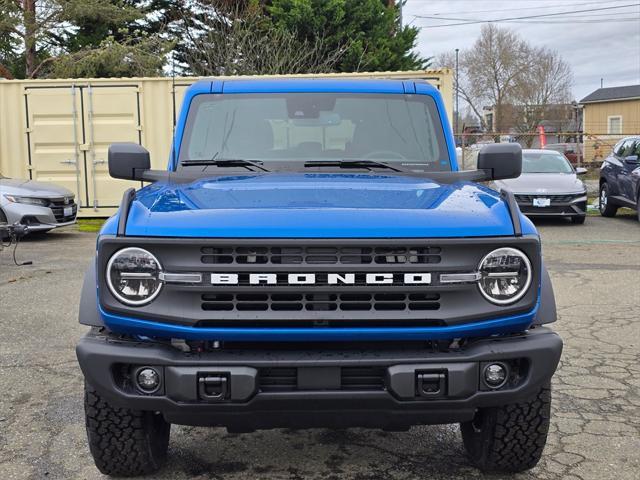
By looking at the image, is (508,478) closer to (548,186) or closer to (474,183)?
(474,183)

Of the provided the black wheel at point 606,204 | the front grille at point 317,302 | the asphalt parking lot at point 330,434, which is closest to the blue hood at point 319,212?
the front grille at point 317,302

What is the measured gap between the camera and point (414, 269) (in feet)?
9.04

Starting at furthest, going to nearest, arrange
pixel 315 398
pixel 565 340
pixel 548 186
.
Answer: pixel 548 186
pixel 565 340
pixel 315 398

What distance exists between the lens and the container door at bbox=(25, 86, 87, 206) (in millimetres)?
13992

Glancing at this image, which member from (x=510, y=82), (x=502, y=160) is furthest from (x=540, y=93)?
(x=502, y=160)

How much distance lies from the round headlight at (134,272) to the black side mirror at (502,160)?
6.68 ft

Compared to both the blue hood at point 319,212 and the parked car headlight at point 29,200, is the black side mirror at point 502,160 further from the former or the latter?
the parked car headlight at point 29,200

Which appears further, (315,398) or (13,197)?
(13,197)

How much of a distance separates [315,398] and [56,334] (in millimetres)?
4053

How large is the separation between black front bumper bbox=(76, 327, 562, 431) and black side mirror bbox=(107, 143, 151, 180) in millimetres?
1425

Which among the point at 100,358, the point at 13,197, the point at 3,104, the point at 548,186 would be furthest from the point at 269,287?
the point at 3,104

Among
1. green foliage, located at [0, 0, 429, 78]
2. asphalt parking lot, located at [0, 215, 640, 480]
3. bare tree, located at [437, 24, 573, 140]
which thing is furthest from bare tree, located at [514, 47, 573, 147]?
asphalt parking lot, located at [0, 215, 640, 480]

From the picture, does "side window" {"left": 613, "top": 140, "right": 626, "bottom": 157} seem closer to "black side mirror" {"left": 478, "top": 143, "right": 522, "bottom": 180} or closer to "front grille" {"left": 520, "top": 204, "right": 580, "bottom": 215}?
"front grille" {"left": 520, "top": 204, "right": 580, "bottom": 215}

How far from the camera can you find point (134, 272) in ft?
9.10
